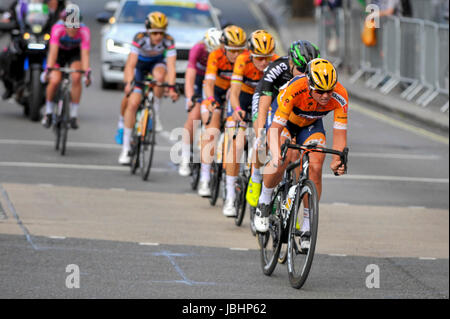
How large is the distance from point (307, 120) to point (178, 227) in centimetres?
298

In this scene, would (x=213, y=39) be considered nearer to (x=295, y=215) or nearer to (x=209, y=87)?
(x=209, y=87)

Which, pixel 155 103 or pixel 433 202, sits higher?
pixel 155 103

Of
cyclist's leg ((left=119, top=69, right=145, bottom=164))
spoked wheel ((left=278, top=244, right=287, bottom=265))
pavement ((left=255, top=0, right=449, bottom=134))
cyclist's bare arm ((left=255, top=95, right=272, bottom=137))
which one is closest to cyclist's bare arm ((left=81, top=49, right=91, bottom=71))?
cyclist's leg ((left=119, top=69, right=145, bottom=164))

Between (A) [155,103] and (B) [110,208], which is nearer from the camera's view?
(B) [110,208]

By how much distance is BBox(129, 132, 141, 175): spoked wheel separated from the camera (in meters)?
14.7

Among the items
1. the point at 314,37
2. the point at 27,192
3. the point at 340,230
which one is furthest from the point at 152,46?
the point at 314,37

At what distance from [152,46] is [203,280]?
5.64 m

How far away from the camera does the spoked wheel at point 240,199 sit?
38.4 ft

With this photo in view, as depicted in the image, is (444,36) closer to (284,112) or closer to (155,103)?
(155,103)

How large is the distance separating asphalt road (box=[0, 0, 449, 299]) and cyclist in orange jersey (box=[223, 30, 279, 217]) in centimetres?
47
